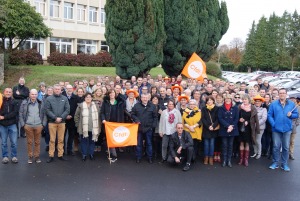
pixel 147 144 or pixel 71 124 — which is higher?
pixel 71 124

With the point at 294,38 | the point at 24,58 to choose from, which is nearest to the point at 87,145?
the point at 24,58

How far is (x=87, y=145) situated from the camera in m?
8.73

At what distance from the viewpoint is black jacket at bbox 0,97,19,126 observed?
26.0 feet

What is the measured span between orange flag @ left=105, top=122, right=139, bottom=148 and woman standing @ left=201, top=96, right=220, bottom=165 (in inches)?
68.0

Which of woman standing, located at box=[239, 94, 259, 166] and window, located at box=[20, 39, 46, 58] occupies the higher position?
window, located at box=[20, 39, 46, 58]

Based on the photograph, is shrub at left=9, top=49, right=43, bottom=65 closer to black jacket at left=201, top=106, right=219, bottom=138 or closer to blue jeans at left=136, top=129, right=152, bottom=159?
blue jeans at left=136, top=129, right=152, bottom=159

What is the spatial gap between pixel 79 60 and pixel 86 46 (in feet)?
37.6

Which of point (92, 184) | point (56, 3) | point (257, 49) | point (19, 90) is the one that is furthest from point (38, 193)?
point (257, 49)

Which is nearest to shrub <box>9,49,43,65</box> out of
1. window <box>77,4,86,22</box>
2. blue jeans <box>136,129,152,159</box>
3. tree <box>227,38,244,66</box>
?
window <box>77,4,86,22</box>

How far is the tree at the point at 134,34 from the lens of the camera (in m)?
17.0

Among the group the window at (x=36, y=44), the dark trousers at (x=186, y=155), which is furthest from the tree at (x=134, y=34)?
the window at (x=36, y=44)

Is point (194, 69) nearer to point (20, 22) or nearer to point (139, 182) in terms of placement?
point (139, 182)

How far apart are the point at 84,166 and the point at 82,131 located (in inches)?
37.1

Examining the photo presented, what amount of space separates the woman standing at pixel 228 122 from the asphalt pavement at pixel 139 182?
60 centimetres
